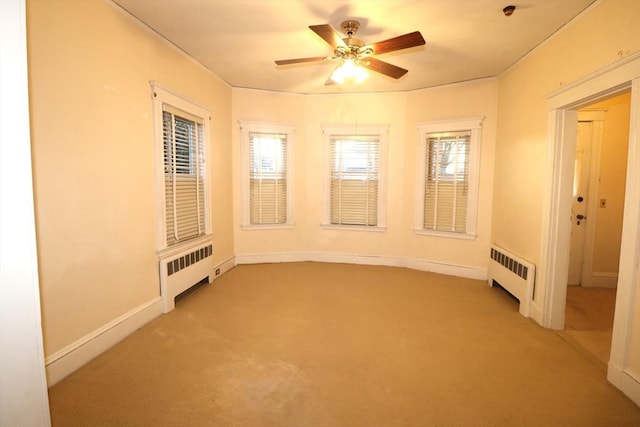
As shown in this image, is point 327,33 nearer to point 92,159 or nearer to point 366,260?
point 92,159

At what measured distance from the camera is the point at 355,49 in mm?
2818

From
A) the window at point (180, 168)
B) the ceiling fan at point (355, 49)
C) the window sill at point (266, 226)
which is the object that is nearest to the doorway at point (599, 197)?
the ceiling fan at point (355, 49)

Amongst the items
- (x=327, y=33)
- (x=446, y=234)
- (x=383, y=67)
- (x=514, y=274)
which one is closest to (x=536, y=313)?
(x=514, y=274)

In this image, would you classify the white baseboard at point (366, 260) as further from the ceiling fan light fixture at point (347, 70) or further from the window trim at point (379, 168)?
the ceiling fan light fixture at point (347, 70)

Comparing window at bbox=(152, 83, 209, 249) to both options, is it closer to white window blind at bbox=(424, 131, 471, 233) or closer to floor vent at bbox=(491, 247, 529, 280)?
white window blind at bbox=(424, 131, 471, 233)

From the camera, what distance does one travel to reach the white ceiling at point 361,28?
2.70 m

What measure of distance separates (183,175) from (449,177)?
3.79m

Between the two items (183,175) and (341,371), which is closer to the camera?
(341,371)

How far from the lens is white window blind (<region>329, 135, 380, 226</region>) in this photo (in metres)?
5.37

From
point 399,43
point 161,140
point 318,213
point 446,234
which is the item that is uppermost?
point 399,43

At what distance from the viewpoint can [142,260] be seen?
3.12 meters

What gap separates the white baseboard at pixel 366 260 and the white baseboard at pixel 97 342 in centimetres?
222

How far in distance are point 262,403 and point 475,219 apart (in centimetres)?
392

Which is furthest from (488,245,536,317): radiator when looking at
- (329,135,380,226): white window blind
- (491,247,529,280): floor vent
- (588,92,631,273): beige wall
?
(329,135,380,226): white window blind
